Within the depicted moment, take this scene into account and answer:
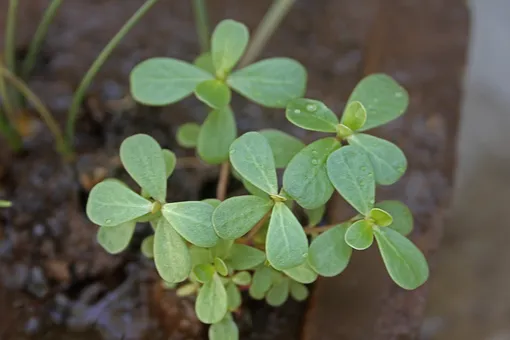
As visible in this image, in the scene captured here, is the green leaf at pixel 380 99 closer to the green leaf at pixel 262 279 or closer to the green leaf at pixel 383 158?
the green leaf at pixel 383 158

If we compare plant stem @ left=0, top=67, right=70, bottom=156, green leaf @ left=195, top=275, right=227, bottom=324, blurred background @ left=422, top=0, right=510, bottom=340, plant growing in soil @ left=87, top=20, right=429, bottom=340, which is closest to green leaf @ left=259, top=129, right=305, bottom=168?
plant growing in soil @ left=87, top=20, right=429, bottom=340

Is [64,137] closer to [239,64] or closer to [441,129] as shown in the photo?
[239,64]

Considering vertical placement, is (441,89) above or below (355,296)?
above

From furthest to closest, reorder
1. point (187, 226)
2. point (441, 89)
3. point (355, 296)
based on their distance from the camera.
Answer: point (441, 89) < point (355, 296) < point (187, 226)

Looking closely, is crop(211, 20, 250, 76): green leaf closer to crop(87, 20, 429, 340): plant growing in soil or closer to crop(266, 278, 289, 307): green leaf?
crop(87, 20, 429, 340): plant growing in soil

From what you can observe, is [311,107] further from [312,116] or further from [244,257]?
[244,257]

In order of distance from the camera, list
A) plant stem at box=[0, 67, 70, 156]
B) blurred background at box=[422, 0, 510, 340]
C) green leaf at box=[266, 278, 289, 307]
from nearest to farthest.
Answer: green leaf at box=[266, 278, 289, 307]
plant stem at box=[0, 67, 70, 156]
blurred background at box=[422, 0, 510, 340]

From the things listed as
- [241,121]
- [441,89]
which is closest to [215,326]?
[241,121]
